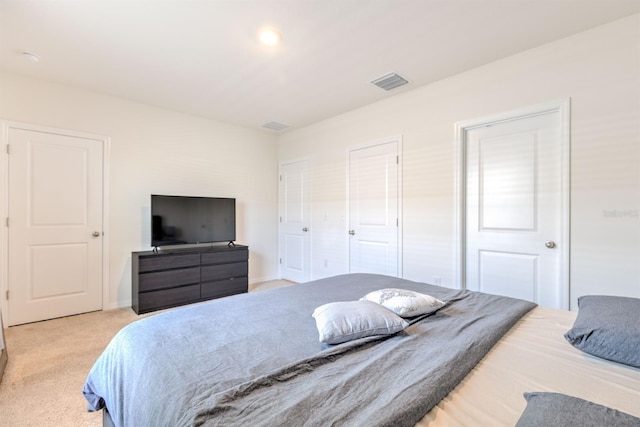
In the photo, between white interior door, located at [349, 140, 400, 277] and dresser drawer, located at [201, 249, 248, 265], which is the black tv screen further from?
white interior door, located at [349, 140, 400, 277]

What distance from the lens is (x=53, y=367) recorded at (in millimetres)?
2123

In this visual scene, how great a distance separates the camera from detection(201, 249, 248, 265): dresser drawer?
3775mm

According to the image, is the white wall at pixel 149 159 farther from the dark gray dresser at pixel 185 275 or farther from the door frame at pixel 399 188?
Result: the door frame at pixel 399 188

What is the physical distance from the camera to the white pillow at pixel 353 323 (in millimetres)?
1118

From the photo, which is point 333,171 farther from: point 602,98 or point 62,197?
point 62,197

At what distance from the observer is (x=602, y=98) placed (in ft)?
7.15

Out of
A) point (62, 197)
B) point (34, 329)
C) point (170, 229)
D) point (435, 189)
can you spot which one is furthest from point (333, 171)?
point (34, 329)

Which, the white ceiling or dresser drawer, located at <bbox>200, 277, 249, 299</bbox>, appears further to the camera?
dresser drawer, located at <bbox>200, 277, 249, 299</bbox>

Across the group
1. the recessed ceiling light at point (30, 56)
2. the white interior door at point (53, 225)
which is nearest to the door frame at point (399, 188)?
the white interior door at point (53, 225)

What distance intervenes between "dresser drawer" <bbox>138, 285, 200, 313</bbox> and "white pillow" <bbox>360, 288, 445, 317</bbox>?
9.31ft

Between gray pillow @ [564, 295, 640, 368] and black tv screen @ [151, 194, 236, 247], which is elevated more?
black tv screen @ [151, 194, 236, 247]

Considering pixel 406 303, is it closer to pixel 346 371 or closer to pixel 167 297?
pixel 346 371

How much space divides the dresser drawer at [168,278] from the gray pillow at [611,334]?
3615 millimetres

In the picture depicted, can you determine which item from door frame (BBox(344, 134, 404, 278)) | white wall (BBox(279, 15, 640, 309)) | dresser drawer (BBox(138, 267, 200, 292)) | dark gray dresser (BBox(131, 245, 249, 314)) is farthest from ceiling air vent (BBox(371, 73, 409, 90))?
dresser drawer (BBox(138, 267, 200, 292))
